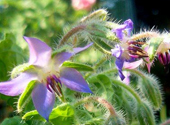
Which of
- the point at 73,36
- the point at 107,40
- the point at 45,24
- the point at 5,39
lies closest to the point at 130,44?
the point at 107,40

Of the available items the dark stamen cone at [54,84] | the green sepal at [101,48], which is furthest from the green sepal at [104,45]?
the dark stamen cone at [54,84]

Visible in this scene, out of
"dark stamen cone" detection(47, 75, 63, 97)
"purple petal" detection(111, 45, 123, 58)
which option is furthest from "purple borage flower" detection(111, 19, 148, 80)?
"dark stamen cone" detection(47, 75, 63, 97)

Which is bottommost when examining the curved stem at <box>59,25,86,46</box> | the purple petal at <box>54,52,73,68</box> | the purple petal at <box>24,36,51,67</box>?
the purple petal at <box>54,52,73,68</box>

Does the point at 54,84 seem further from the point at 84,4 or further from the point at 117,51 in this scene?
the point at 84,4

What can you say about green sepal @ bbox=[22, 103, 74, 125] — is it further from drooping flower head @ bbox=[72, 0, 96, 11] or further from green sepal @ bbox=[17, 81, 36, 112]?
drooping flower head @ bbox=[72, 0, 96, 11]

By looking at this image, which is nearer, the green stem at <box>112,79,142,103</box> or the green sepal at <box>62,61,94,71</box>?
the green sepal at <box>62,61,94,71</box>
